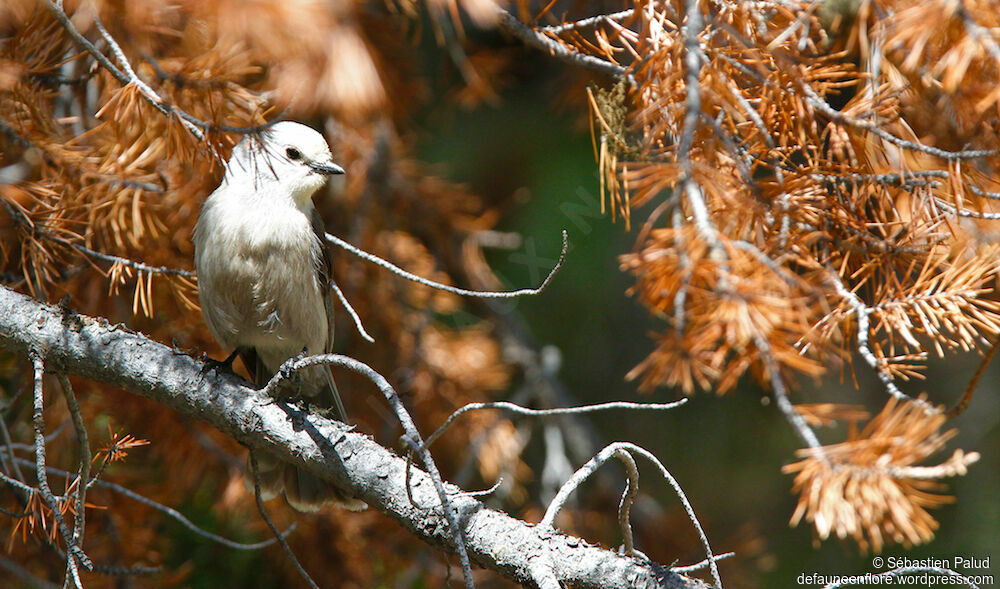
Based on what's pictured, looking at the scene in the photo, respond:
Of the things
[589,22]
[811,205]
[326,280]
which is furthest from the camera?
[326,280]

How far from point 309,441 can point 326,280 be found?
0.83m

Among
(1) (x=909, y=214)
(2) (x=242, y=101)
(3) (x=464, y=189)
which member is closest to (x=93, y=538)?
(2) (x=242, y=101)

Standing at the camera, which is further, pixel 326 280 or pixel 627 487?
pixel 326 280

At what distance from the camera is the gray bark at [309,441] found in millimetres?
1554

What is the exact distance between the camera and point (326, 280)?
8.11 ft

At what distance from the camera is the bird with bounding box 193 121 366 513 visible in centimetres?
218

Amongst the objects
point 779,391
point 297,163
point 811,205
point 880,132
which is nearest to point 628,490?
point 779,391

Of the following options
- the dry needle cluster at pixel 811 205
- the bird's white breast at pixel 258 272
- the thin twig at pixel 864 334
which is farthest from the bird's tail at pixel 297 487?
the thin twig at pixel 864 334

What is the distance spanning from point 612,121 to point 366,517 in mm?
1767

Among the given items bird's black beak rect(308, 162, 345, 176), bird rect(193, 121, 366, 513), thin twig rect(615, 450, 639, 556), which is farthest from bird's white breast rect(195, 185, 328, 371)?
thin twig rect(615, 450, 639, 556)

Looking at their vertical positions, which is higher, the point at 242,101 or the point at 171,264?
the point at 242,101

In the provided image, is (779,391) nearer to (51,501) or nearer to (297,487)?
(51,501)

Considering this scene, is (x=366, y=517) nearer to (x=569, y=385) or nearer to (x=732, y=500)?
(x=569, y=385)

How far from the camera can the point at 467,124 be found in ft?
11.7
